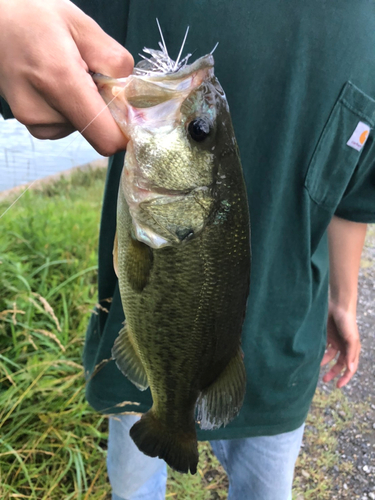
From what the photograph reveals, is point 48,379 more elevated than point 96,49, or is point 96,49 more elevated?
point 96,49

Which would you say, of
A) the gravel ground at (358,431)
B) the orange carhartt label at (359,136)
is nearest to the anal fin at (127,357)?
the orange carhartt label at (359,136)

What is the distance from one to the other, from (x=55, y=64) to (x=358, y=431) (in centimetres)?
317

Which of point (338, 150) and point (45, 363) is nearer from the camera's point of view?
point (338, 150)

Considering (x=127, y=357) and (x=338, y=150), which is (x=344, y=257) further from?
(x=127, y=357)

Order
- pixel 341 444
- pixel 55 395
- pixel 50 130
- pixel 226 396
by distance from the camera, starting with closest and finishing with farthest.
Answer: pixel 50 130
pixel 226 396
pixel 55 395
pixel 341 444

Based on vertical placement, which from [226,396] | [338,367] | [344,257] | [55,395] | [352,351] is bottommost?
[55,395]

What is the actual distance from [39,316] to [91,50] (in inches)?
89.3

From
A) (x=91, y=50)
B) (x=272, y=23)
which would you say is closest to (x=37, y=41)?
(x=91, y=50)

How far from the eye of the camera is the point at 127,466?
1644 millimetres

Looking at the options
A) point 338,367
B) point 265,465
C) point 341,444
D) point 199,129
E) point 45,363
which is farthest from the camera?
point 341,444

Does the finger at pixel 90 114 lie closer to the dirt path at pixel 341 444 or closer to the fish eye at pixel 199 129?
the fish eye at pixel 199 129

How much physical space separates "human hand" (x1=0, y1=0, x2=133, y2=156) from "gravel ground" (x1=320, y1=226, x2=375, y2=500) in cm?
277

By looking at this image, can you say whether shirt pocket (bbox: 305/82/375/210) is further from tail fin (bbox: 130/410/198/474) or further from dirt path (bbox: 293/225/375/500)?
dirt path (bbox: 293/225/375/500)

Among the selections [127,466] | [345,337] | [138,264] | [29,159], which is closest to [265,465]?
[127,466]
